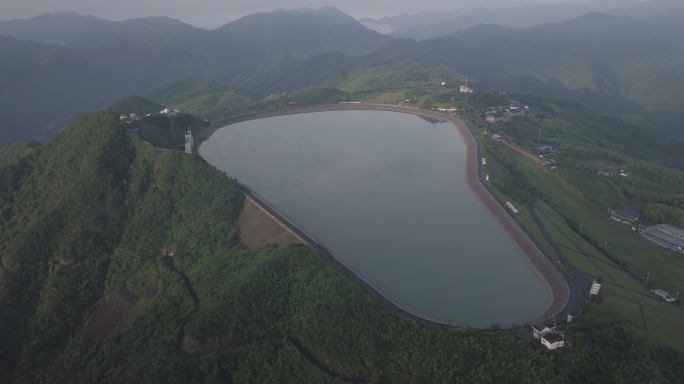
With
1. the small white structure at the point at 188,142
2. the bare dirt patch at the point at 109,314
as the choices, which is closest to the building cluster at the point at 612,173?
the small white structure at the point at 188,142

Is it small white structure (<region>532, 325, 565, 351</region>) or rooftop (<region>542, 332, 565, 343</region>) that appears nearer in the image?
small white structure (<region>532, 325, 565, 351</region>)

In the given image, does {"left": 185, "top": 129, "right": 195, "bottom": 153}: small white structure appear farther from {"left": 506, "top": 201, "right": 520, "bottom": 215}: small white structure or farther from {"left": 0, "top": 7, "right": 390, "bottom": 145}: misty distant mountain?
{"left": 0, "top": 7, "right": 390, "bottom": 145}: misty distant mountain

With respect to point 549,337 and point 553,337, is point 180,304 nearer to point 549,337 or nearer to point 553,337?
point 549,337

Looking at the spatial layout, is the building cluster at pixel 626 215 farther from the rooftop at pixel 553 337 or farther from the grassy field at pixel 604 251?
the rooftop at pixel 553 337

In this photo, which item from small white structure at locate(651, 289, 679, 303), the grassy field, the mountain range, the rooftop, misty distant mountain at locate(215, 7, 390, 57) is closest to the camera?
the rooftop

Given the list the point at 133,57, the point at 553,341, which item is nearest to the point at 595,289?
the point at 553,341

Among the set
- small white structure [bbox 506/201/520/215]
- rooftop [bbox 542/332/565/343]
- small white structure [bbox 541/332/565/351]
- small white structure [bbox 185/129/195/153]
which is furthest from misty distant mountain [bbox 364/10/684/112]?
small white structure [bbox 541/332/565/351]
